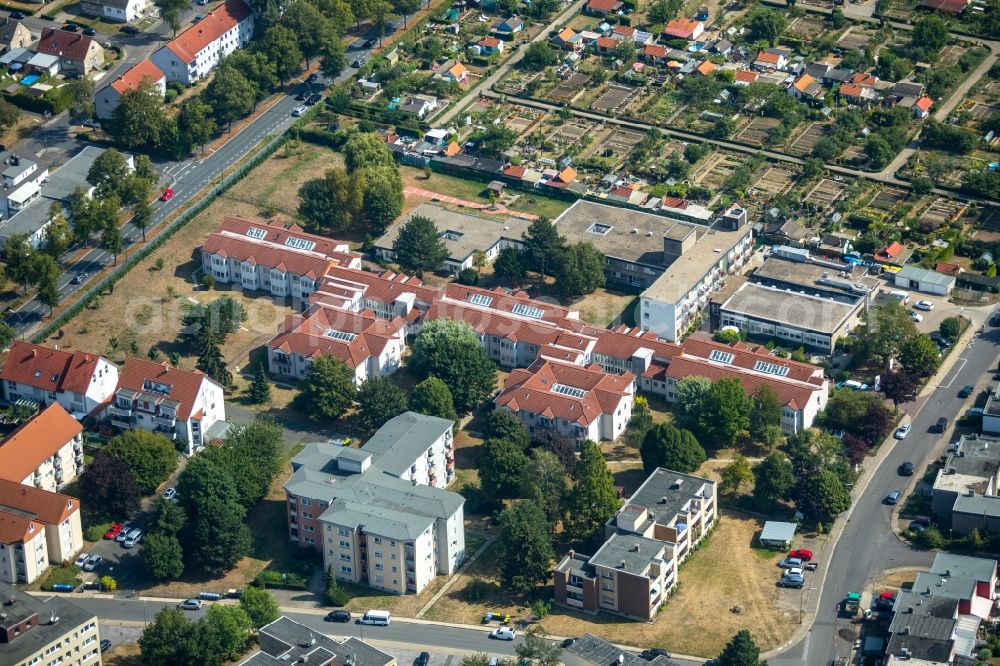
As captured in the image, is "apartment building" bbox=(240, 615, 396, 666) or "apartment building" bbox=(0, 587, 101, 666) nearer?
"apartment building" bbox=(240, 615, 396, 666)

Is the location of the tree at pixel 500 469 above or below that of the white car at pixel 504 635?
above

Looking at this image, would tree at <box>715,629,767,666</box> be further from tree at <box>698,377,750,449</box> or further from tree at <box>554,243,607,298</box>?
tree at <box>554,243,607,298</box>

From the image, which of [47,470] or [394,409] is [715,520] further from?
[47,470]

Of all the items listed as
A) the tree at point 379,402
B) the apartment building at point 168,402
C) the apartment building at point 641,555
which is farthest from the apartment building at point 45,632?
the apartment building at point 641,555

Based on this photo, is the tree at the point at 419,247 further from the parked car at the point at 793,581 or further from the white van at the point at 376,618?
the parked car at the point at 793,581

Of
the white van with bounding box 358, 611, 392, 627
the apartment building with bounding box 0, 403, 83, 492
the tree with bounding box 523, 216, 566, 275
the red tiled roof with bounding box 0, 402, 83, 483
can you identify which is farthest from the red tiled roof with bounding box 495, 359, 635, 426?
the red tiled roof with bounding box 0, 402, 83, 483

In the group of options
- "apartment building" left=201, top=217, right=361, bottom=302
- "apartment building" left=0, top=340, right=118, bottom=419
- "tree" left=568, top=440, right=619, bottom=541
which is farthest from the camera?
"apartment building" left=201, top=217, right=361, bottom=302
